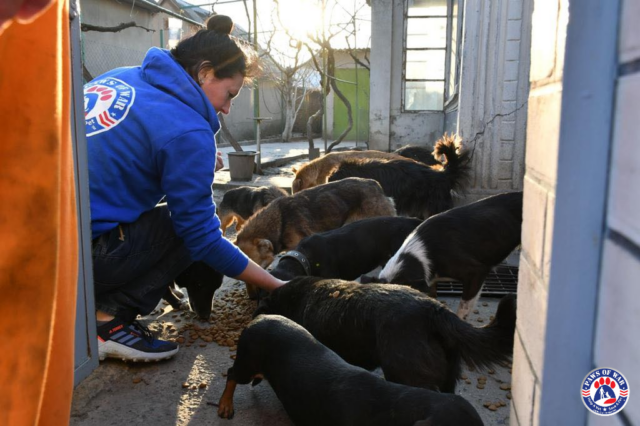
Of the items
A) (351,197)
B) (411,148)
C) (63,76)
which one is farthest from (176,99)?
(411,148)

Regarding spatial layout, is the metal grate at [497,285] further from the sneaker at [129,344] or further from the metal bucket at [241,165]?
the metal bucket at [241,165]

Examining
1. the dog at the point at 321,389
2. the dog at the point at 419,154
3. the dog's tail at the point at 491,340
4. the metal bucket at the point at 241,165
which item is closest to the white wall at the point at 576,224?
the dog at the point at 321,389

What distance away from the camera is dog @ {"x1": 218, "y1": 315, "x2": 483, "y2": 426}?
1.97m

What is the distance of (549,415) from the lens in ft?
4.38

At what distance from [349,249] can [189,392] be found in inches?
82.3

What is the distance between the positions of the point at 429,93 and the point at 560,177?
11.8 m

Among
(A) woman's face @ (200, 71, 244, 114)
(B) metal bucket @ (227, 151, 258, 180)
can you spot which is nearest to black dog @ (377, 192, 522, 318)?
(A) woman's face @ (200, 71, 244, 114)

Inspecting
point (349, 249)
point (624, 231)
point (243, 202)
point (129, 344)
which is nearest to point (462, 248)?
point (349, 249)

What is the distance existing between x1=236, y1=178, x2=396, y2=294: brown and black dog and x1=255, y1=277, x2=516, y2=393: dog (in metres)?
2.21

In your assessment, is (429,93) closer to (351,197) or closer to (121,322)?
(351,197)

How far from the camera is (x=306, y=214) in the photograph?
5602 millimetres

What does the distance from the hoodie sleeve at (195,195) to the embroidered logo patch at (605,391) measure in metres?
2.12

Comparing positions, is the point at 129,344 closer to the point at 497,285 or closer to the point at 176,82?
the point at 176,82

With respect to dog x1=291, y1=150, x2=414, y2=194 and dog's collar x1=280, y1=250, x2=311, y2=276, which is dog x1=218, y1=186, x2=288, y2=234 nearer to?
dog x1=291, y1=150, x2=414, y2=194
